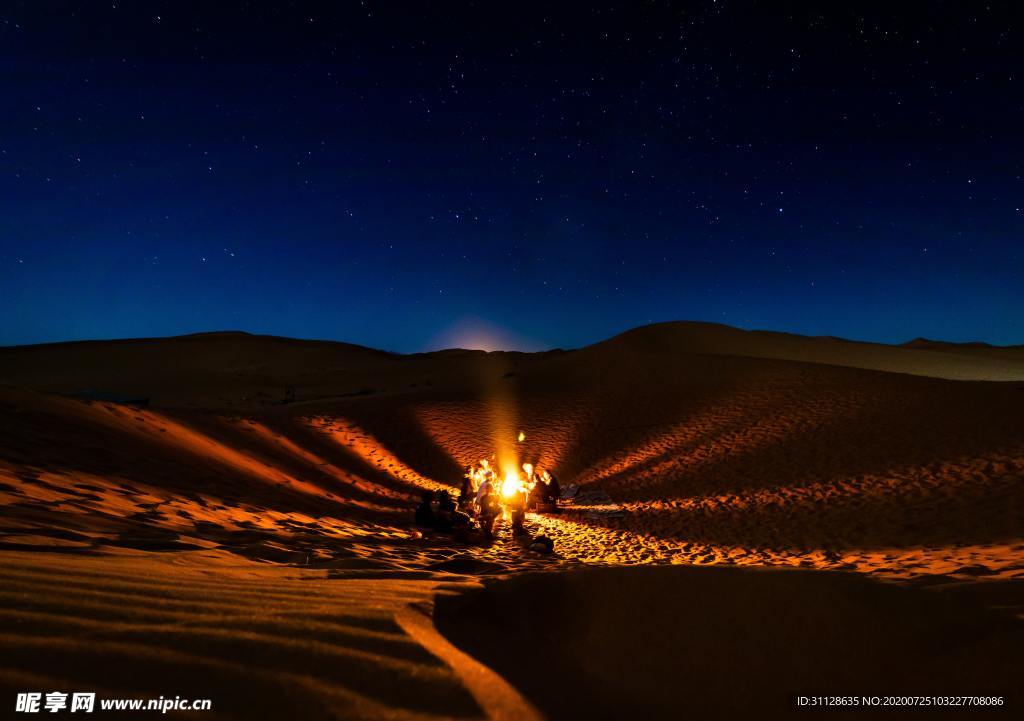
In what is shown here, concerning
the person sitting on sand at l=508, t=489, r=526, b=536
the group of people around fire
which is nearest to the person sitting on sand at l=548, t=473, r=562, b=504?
the group of people around fire

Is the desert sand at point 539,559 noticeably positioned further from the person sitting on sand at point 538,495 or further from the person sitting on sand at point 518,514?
the person sitting on sand at point 538,495

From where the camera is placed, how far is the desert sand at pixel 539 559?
1.97 m

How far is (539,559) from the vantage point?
7625 millimetres

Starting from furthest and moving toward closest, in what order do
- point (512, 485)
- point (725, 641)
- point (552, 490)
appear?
point (552, 490), point (512, 485), point (725, 641)

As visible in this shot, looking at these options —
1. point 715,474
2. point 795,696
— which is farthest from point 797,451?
point 795,696

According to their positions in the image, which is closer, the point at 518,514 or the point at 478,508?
the point at 518,514

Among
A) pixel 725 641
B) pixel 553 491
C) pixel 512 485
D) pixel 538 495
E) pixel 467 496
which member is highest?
pixel 725 641

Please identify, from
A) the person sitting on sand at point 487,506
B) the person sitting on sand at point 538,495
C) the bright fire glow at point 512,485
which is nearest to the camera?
the person sitting on sand at point 487,506

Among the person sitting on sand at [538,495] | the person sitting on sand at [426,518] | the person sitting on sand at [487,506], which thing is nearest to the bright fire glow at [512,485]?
the person sitting on sand at [487,506]

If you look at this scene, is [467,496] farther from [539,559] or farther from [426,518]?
[539,559]

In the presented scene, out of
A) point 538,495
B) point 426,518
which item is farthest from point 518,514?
point 538,495

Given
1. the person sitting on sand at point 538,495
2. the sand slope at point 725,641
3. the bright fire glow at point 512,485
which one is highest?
the sand slope at point 725,641

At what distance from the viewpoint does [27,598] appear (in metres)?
2.13

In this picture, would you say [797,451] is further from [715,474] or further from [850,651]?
[850,651]
